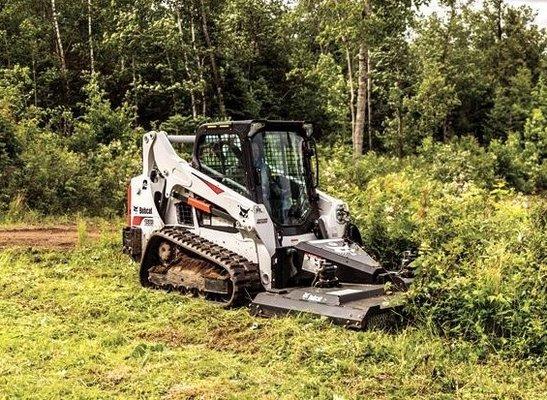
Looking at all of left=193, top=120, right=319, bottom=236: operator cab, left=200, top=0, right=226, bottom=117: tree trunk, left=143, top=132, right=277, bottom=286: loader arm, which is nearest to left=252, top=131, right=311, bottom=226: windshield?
left=193, top=120, right=319, bottom=236: operator cab

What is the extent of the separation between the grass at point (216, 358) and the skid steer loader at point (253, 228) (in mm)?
360

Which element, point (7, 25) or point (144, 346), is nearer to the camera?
point (144, 346)

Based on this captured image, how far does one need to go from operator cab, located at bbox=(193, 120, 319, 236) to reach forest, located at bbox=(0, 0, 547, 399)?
4.78 ft

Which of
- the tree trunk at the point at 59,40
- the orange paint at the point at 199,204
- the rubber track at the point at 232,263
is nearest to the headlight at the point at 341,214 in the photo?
the rubber track at the point at 232,263

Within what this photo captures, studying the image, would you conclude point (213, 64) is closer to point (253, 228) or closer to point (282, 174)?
point (282, 174)

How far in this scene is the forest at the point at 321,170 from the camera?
576 centimetres

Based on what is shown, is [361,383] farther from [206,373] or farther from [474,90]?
[474,90]

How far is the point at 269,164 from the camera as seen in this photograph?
8328 millimetres

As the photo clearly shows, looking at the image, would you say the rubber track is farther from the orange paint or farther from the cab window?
the cab window

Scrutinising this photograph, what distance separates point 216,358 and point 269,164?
9.86 feet

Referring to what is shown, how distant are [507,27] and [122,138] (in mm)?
32356

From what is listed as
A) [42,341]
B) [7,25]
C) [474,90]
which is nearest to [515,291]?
[42,341]

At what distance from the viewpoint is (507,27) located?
44281 millimetres

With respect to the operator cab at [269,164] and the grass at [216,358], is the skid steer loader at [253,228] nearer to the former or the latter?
the operator cab at [269,164]
